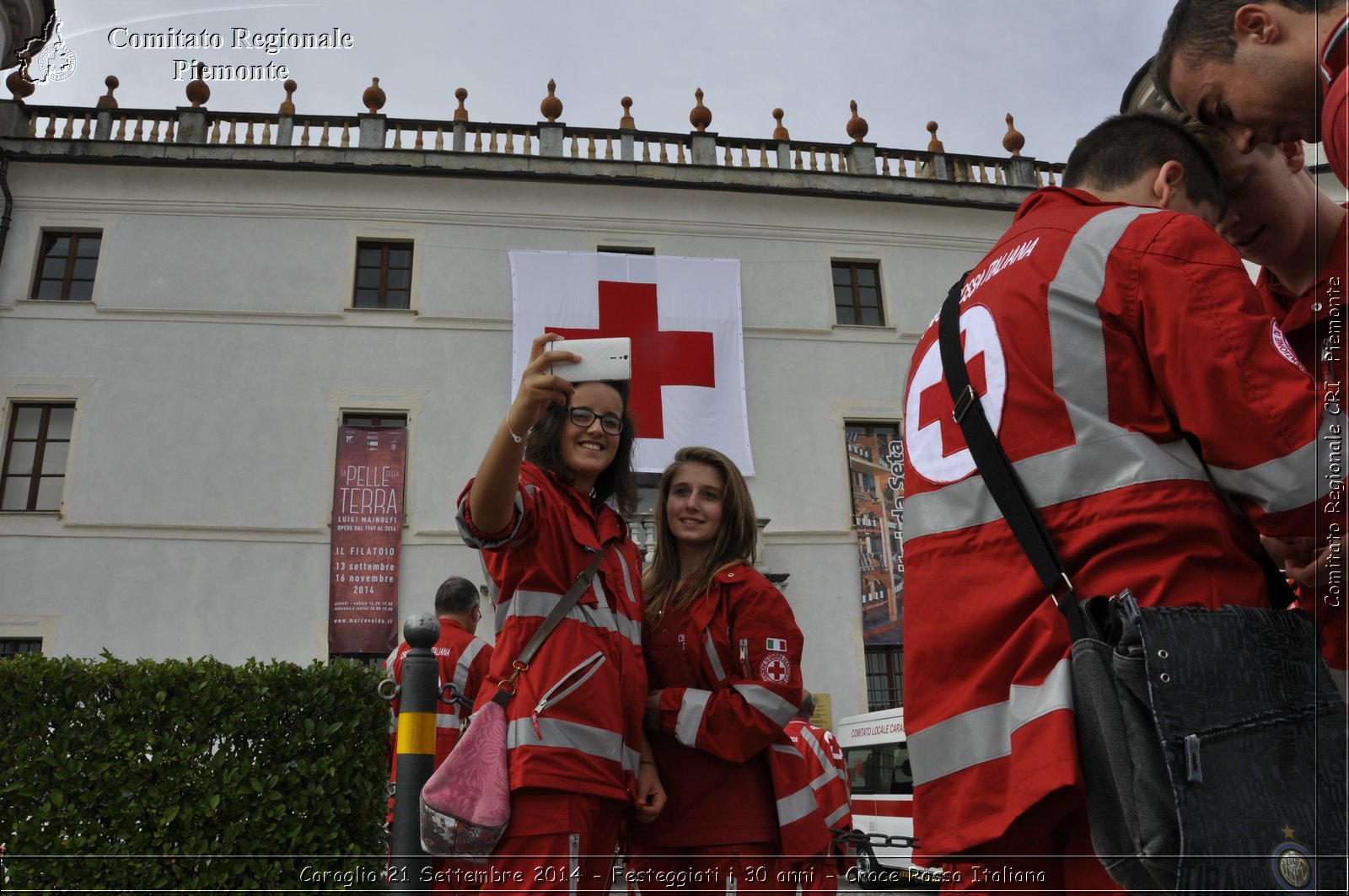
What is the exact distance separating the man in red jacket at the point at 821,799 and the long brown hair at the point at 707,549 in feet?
1.63

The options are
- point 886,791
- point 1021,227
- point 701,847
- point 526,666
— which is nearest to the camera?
point 1021,227

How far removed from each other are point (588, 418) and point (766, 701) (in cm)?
98

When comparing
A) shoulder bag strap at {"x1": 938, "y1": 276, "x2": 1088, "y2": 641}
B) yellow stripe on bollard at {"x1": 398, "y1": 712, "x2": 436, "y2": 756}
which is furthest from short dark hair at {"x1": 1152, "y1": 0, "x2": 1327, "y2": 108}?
yellow stripe on bollard at {"x1": 398, "y1": 712, "x2": 436, "y2": 756}

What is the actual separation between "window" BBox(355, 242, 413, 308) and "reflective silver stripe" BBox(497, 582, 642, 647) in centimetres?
1653

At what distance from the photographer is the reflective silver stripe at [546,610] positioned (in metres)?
2.41

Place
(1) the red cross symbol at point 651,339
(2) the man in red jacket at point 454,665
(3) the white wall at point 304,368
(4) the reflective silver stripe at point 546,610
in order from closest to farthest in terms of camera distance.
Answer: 1. (4) the reflective silver stripe at point 546,610
2. (2) the man in red jacket at point 454,665
3. (3) the white wall at point 304,368
4. (1) the red cross symbol at point 651,339

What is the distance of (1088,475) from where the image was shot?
1.45 metres

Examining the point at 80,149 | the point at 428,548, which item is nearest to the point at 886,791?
the point at 428,548

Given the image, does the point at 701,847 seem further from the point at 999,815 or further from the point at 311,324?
the point at 311,324

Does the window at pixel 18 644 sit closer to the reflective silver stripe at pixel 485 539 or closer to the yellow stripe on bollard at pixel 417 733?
the yellow stripe on bollard at pixel 417 733

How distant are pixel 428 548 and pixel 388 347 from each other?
391cm

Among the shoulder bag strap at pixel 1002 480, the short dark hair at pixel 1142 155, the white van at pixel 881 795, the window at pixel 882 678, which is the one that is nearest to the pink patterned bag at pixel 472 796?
the shoulder bag strap at pixel 1002 480

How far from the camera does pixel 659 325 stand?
667 inches

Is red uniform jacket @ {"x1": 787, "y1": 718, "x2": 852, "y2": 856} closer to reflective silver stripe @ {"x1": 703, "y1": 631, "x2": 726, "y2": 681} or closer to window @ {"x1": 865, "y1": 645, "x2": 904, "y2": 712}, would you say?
reflective silver stripe @ {"x1": 703, "y1": 631, "x2": 726, "y2": 681}
